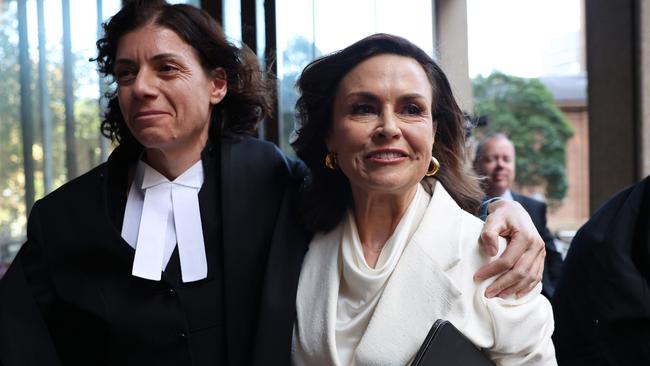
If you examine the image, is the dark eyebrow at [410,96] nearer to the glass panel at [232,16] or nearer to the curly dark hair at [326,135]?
the curly dark hair at [326,135]

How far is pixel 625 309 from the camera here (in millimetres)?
1669

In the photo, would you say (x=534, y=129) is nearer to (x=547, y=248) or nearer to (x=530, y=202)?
(x=530, y=202)

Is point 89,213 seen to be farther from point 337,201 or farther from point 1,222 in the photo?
point 1,222

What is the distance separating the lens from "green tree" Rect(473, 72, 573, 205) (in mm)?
9234

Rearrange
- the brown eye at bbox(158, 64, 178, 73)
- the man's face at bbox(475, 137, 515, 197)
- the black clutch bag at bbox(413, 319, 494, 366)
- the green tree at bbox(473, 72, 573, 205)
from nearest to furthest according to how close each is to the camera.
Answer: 1. the black clutch bag at bbox(413, 319, 494, 366)
2. the brown eye at bbox(158, 64, 178, 73)
3. the man's face at bbox(475, 137, 515, 197)
4. the green tree at bbox(473, 72, 573, 205)

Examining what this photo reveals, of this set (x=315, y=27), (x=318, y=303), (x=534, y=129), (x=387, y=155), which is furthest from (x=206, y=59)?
(x=534, y=129)

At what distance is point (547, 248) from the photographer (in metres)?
3.59

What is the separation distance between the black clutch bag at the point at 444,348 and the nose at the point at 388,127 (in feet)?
1.33

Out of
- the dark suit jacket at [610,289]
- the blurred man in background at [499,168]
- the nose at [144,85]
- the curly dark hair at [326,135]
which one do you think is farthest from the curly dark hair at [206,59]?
the blurred man in background at [499,168]

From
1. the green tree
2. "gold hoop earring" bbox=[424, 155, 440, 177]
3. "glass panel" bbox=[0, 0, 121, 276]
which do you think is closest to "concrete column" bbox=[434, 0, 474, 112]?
"gold hoop earring" bbox=[424, 155, 440, 177]

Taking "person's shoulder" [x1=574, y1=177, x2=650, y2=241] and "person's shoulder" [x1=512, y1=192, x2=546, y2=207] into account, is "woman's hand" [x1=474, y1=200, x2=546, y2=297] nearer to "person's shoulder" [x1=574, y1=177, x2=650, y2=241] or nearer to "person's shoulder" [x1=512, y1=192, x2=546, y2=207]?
"person's shoulder" [x1=574, y1=177, x2=650, y2=241]

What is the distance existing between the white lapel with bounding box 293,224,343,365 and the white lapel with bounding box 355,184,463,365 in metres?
0.09

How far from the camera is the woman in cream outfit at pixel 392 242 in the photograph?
4.58 feet

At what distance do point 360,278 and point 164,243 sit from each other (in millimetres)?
535
